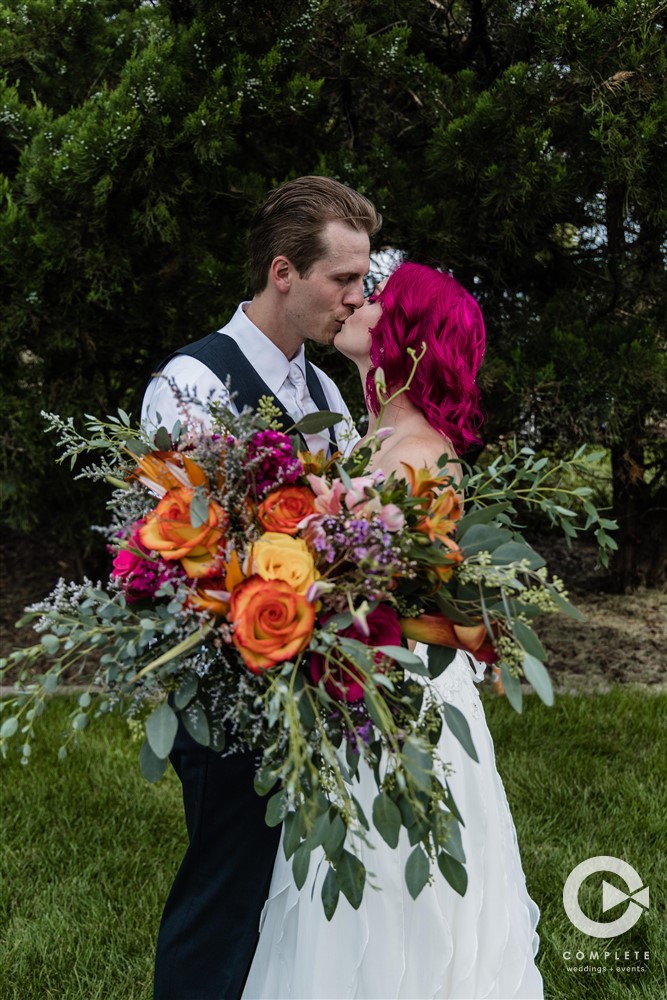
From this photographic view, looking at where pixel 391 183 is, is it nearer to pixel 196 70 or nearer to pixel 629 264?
pixel 196 70

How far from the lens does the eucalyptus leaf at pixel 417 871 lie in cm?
136

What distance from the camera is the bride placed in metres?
1.95

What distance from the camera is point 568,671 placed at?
5207 millimetres

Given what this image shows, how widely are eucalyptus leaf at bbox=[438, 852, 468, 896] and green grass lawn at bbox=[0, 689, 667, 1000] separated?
60.3 inches

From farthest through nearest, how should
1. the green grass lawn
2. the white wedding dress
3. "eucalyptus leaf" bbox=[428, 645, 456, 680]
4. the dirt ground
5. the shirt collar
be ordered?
the dirt ground < the green grass lawn < the shirt collar < the white wedding dress < "eucalyptus leaf" bbox=[428, 645, 456, 680]

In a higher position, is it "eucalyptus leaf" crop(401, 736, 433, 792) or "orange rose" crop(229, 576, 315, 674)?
"orange rose" crop(229, 576, 315, 674)

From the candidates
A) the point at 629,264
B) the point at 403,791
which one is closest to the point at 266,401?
the point at 403,791

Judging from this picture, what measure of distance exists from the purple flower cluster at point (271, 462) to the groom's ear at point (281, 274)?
140 cm

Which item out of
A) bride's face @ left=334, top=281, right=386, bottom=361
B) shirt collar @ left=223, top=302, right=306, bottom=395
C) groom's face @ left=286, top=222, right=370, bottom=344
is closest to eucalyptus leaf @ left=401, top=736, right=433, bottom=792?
bride's face @ left=334, top=281, right=386, bottom=361

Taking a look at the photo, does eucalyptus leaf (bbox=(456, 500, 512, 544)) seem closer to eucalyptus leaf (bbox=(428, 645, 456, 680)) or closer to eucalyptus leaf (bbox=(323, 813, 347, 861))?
eucalyptus leaf (bbox=(428, 645, 456, 680))

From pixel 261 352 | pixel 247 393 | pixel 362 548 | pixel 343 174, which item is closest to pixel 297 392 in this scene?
pixel 261 352

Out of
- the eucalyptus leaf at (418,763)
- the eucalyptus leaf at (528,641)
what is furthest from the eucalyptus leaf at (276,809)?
the eucalyptus leaf at (528,641)

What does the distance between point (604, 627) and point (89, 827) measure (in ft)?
11.7

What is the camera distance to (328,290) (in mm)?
2732
